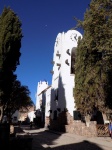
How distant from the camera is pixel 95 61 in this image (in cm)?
1927

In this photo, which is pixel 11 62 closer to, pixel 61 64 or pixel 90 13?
pixel 90 13

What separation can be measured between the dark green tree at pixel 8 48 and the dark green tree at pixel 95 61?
14.6 ft

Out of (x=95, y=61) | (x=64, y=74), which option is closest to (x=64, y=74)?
(x=64, y=74)

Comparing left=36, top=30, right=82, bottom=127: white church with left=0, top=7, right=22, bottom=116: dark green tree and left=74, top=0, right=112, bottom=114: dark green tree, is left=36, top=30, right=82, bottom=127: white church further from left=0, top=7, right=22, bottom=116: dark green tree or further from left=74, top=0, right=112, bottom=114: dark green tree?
left=0, top=7, right=22, bottom=116: dark green tree

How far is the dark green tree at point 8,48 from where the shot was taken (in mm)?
14406

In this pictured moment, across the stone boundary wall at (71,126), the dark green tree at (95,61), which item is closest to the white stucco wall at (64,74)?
the stone boundary wall at (71,126)

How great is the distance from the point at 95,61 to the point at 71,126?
13.6m

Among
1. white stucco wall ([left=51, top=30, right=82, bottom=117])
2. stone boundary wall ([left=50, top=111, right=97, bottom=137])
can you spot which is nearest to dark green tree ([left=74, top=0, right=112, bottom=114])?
stone boundary wall ([left=50, top=111, right=97, bottom=137])

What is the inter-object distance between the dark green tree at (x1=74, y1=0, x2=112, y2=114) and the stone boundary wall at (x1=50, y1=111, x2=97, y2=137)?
2.19 metres

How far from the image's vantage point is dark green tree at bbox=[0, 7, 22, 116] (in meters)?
14.4

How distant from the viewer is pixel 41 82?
225 ft

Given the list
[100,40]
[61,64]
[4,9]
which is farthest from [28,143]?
[61,64]

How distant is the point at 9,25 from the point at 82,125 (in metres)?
15.5

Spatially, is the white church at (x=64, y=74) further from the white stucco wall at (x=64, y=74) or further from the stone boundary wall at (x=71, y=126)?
the stone boundary wall at (x=71, y=126)
